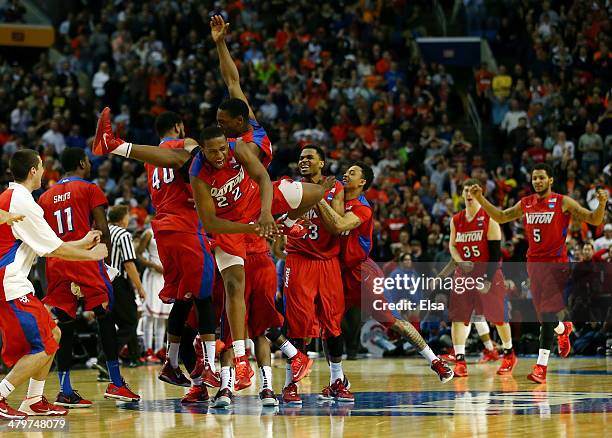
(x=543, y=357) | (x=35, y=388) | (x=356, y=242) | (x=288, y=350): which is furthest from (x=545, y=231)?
(x=35, y=388)

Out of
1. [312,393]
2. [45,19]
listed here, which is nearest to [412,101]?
[45,19]

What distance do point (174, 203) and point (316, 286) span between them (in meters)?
1.47

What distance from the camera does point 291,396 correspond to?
30.8 feet

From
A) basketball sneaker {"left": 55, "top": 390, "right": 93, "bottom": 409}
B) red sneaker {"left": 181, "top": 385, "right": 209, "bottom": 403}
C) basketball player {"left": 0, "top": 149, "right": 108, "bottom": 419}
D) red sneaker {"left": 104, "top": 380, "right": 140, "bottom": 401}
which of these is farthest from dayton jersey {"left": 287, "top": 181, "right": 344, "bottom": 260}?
basketball sneaker {"left": 55, "top": 390, "right": 93, "bottom": 409}

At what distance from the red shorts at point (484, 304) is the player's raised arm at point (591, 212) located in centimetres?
188

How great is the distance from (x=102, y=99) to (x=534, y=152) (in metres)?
9.52

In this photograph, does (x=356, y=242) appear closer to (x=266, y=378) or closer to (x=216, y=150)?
(x=266, y=378)

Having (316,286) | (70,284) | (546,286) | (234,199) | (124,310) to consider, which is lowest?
(124,310)

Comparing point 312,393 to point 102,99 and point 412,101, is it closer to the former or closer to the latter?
point 412,101

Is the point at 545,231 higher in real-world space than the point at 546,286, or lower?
higher

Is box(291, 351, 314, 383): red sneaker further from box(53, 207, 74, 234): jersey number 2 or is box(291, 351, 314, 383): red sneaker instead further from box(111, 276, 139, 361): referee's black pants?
box(111, 276, 139, 361): referee's black pants

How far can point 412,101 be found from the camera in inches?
891

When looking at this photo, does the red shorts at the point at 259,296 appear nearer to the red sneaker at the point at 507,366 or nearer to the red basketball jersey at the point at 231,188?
the red basketball jersey at the point at 231,188

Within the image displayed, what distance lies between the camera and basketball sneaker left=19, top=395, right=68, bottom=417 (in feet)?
28.7
